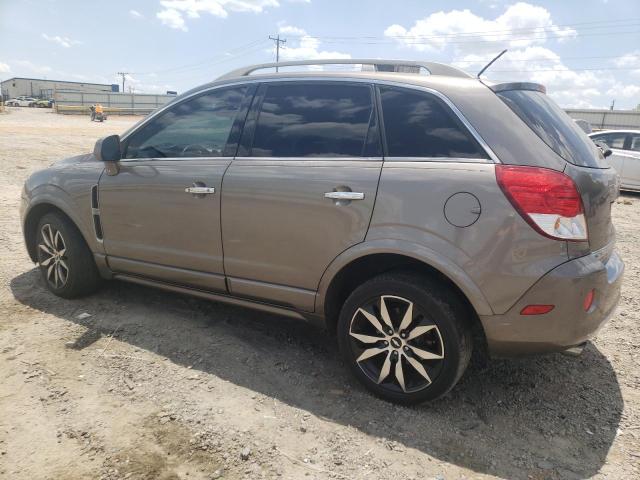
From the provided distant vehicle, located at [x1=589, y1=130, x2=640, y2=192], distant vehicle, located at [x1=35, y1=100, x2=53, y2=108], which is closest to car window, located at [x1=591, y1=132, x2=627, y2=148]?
distant vehicle, located at [x1=589, y1=130, x2=640, y2=192]

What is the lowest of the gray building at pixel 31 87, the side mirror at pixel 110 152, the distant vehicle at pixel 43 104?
the side mirror at pixel 110 152

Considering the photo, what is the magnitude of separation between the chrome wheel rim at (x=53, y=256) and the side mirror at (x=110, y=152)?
0.83m

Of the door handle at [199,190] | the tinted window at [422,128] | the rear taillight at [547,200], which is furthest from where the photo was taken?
the door handle at [199,190]

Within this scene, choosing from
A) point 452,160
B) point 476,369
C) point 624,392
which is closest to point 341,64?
point 452,160

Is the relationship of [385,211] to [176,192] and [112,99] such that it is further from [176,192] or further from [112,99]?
[112,99]

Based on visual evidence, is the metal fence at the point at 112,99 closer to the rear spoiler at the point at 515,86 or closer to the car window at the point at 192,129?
the car window at the point at 192,129

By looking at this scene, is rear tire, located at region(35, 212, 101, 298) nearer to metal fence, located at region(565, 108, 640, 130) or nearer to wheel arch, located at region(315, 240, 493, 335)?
wheel arch, located at region(315, 240, 493, 335)

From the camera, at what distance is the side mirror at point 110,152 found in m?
3.60

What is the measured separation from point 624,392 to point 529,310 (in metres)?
1.21

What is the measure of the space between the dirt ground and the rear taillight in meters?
1.10

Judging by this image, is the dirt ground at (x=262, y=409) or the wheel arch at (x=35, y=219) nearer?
the dirt ground at (x=262, y=409)

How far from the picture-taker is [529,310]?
2.34 m

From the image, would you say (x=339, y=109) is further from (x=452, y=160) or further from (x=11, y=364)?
(x=11, y=364)

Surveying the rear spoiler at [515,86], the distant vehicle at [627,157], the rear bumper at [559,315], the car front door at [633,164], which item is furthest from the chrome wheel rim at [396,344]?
the car front door at [633,164]
